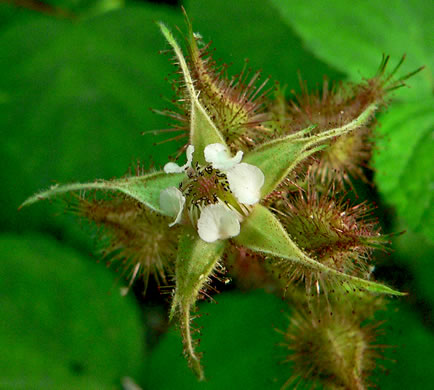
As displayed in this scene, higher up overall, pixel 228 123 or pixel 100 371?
pixel 228 123

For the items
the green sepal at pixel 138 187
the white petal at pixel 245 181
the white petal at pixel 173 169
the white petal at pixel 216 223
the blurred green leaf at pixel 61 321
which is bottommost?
the blurred green leaf at pixel 61 321

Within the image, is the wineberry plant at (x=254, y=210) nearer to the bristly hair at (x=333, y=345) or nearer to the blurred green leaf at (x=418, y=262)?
the bristly hair at (x=333, y=345)

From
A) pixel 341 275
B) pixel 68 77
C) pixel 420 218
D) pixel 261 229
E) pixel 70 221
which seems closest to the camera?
pixel 341 275

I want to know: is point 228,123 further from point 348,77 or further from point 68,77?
point 68,77

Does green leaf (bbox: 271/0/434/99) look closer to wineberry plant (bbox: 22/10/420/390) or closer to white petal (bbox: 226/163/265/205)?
wineberry plant (bbox: 22/10/420/390)

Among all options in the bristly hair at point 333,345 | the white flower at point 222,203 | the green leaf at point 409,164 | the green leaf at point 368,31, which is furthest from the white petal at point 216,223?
the green leaf at point 368,31

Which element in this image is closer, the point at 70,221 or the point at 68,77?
the point at 70,221

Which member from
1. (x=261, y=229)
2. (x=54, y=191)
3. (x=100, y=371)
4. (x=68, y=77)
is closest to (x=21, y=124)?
(x=68, y=77)
